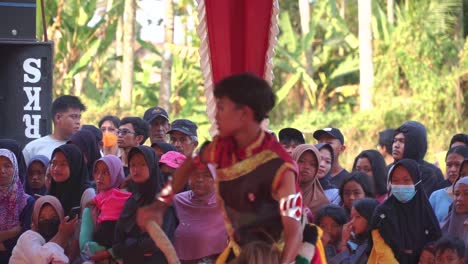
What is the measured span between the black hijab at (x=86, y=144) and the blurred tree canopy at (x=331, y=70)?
39.1ft

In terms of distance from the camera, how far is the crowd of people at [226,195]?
19.6ft

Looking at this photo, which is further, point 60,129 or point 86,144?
point 60,129

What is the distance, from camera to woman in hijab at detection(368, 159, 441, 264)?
8.29 m

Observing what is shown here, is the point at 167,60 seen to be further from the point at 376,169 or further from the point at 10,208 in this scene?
the point at 10,208

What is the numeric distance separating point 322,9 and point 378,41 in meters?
2.34

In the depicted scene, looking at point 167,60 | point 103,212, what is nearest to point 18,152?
point 103,212

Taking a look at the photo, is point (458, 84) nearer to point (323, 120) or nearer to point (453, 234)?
point (323, 120)

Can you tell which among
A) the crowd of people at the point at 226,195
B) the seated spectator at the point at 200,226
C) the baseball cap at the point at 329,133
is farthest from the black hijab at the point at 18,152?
the baseball cap at the point at 329,133

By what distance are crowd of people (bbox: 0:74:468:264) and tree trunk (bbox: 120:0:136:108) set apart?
1397 centimetres

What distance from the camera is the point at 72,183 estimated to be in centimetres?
947

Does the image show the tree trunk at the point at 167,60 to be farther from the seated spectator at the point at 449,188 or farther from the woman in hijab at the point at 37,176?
the seated spectator at the point at 449,188

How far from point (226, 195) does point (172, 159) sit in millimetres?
3308

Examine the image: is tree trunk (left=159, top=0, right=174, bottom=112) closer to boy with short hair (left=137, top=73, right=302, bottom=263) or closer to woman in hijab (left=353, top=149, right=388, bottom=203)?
woman in hijab (left=353, top=149, right=388, bottom=203)

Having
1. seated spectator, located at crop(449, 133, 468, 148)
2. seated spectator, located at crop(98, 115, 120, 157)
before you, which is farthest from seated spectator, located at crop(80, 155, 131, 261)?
seated spectator, located at crop(449, 133, 468, 148)
